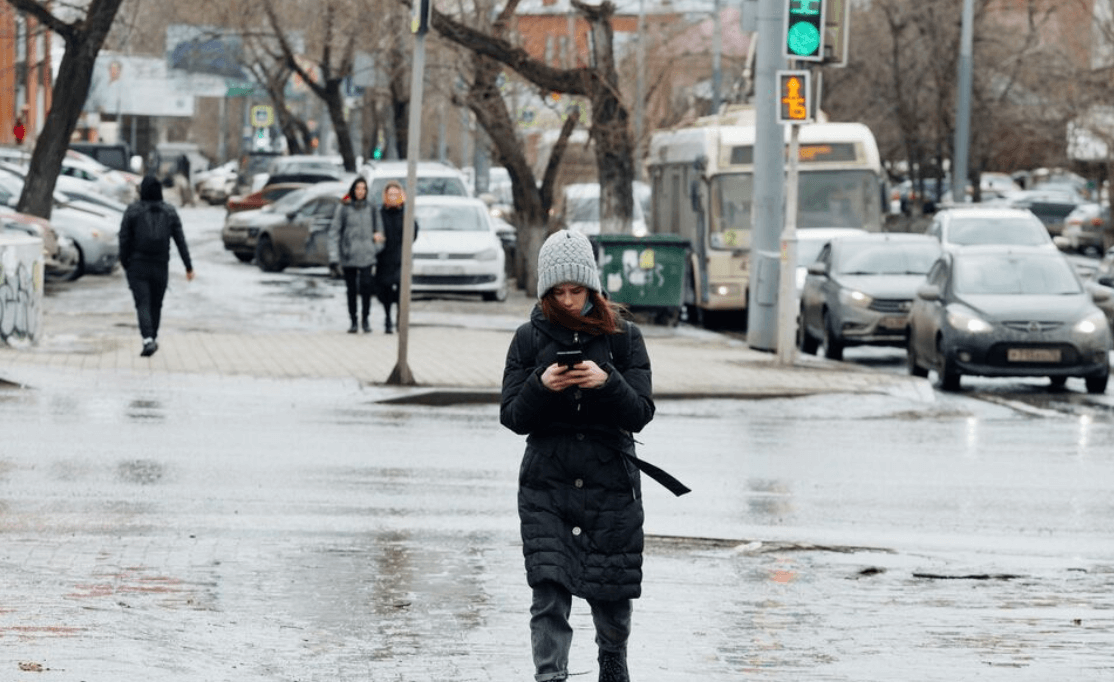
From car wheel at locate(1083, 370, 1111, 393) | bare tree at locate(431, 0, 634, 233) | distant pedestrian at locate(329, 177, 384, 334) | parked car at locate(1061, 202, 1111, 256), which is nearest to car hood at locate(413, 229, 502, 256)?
bare tree at locate(431, 0, 634, 233)

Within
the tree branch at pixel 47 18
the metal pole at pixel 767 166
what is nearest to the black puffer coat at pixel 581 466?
the metal pole at pixel 767 166

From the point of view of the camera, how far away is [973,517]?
1188 cm

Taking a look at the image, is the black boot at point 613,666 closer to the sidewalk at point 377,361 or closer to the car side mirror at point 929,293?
the sidewalk at point 377,361

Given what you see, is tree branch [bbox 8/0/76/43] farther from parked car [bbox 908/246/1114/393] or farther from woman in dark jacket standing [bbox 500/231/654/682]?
woman in dark jacket standing [bbox 500/231/654/682]

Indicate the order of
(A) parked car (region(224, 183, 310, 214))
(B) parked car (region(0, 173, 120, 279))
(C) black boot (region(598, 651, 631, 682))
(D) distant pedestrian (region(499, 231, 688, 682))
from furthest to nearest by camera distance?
(A) parked car (region(224, 183, 310, 214)), (B) parked car (region(0, 173, 120, 279)), (C) black boot (region(598, 651, 631, 682)), (D) distant pedestrian (region(499, 231, 688, 682))

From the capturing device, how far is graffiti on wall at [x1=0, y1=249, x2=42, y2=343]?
19.5m

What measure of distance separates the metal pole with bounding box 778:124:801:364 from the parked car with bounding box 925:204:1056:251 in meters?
8.92

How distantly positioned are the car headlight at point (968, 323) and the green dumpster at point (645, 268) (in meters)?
8.72

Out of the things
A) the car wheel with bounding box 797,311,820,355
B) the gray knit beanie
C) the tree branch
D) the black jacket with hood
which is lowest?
the car wheel with bounding box 797,311,820,355

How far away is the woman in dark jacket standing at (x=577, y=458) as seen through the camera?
6359 mm

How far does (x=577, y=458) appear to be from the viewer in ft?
21.2

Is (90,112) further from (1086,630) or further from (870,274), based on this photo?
(1086,630)

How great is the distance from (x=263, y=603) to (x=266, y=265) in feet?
100

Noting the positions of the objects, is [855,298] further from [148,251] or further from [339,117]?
[339,117]
